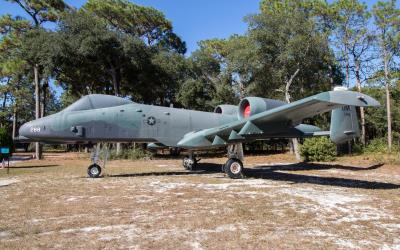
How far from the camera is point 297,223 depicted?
5969mm

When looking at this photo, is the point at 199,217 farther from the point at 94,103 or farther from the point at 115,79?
the point at 115,79

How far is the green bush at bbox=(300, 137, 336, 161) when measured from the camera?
852 inches

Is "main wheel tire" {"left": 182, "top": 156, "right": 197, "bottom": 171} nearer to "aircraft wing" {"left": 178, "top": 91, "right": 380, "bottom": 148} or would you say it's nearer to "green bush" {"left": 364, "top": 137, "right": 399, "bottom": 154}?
"aircraft wing" {"left": 178, "top": 91, "right": 380, "bottom": 148}

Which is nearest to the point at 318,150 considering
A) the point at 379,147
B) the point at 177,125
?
the point at 379,147

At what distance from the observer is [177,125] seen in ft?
47.6

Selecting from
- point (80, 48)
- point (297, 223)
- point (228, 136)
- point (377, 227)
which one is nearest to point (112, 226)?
point (297, 223)

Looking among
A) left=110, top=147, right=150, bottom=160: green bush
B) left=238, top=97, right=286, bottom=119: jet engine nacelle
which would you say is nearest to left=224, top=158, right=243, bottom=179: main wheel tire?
left=238, top=97, right=286, bottom=119: jet engine nacelle

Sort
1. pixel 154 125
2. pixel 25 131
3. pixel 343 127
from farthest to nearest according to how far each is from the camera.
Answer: pixel 154 125 → pixel 25 131 → pixel 343 127

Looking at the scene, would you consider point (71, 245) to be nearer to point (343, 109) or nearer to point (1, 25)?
point (343, 109)

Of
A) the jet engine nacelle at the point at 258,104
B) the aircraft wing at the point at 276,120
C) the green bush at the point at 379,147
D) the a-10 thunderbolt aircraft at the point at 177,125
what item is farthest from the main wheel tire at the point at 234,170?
the green bush at the point at 379,147

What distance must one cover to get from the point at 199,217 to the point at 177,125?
835cm

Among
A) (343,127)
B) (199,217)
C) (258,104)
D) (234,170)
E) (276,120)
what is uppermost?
(258,104)

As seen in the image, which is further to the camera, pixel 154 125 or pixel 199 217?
pixel 154 125

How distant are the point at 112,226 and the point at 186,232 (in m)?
1.29
